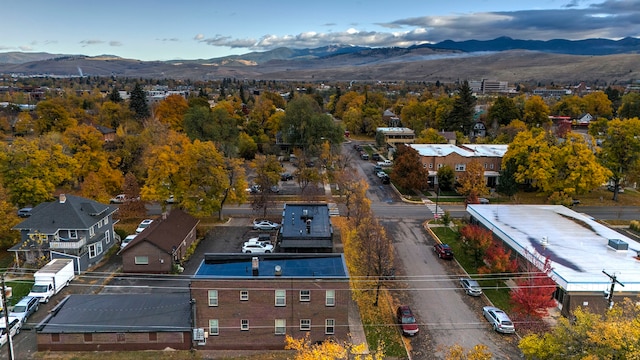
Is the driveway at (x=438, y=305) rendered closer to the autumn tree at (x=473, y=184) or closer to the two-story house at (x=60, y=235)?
the autumn tree at (x=473, y=184)

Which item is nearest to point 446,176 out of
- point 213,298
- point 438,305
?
point 438,305

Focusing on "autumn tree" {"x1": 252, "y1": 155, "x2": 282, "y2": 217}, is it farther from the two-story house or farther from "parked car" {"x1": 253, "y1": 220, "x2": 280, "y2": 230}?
the two-story house

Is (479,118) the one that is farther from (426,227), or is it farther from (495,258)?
(495,258)

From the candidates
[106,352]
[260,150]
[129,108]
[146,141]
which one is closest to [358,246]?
[106,352]

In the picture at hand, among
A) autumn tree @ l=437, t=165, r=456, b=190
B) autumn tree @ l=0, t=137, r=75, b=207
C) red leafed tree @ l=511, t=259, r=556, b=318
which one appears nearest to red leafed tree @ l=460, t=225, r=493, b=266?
red leafed tree @ l=511, t=259, r=556, b=318

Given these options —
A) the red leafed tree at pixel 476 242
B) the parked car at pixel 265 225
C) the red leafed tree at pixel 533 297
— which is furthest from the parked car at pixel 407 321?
the parked car at pixel 265 225
